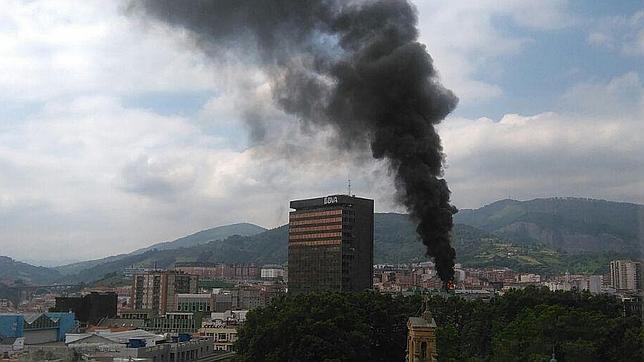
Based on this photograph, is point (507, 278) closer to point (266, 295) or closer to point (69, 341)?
point (266, 295)

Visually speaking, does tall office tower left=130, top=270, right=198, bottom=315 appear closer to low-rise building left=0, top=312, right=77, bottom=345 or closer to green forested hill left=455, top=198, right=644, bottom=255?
low-rise building left=0, top=312, right=77, bottom=345

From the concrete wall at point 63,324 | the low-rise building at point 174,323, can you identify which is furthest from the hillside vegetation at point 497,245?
the concrete wall at point 63,324

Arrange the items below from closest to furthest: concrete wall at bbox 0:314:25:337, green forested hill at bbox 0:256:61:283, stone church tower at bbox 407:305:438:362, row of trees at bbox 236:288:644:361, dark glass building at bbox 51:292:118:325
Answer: stone church tower at bbox 407:305:438:362 < row of trees at bbox 236:288:644:361 < concrete wall at bbox 0:314:25:337 < dark glass building at bbox 51:292:118:325 < green forested hill at bbox 0:256:61:283

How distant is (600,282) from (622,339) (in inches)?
2388

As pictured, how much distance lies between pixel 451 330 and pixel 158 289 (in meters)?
54.5

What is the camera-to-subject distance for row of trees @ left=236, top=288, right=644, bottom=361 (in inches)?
734

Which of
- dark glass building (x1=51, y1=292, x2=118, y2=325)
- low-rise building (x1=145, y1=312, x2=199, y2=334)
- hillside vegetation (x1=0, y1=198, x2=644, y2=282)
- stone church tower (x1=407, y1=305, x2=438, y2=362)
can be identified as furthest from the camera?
hillside vegetation (x1=0, y1=198, x2=644, y2=282)

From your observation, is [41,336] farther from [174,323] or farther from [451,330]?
[451,330]

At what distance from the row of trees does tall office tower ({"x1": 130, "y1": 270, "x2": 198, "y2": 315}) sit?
46.4 meters

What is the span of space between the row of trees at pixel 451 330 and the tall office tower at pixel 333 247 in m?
37.1

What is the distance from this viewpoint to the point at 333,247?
216ft

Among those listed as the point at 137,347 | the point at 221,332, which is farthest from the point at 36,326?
the point at 221,332

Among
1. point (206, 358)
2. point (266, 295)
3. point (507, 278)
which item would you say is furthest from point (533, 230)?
point (206, 358)

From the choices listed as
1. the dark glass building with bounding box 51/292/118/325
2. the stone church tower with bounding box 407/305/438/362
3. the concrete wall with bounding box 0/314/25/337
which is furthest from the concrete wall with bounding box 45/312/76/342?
the stone church tower with bounding box 407/305/438/362
